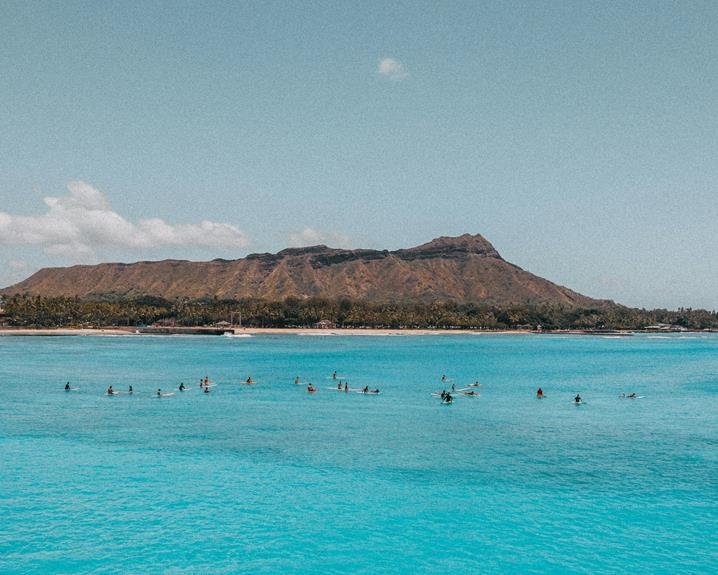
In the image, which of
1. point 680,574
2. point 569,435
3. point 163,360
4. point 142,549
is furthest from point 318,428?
point 163,360

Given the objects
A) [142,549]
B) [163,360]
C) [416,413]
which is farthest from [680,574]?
[163,360]

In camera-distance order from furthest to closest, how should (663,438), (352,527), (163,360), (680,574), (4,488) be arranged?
1. (163,360)
2. (663,438)
3. (4,488)
4. (352,527)
5. (680,574)

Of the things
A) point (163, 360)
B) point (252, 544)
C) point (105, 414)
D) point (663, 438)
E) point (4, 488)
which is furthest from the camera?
point (163, 360)

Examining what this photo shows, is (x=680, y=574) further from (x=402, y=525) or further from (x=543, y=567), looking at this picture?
(x=402, y=525)

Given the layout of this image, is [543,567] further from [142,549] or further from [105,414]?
[105,414]

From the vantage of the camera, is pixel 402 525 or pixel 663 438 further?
pixel 663 438

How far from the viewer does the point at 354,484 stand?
44.6m

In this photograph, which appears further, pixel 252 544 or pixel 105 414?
pixel 105 414

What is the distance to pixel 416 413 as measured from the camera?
7550 cm

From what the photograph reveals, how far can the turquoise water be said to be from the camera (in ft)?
109

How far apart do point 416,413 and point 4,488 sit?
145ft

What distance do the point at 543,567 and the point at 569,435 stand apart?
32457 mm

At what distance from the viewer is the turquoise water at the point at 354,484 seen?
3309cm

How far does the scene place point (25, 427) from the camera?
210 ft
